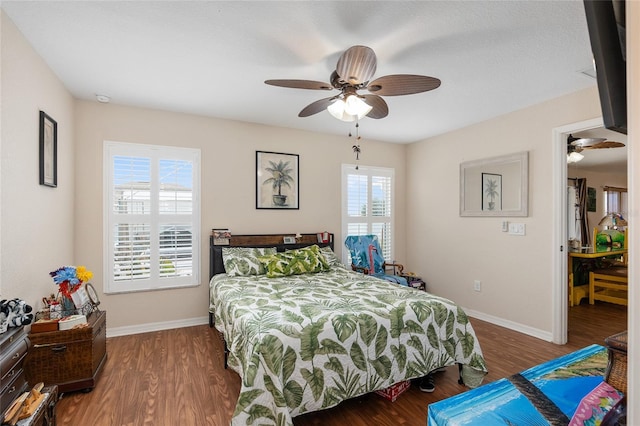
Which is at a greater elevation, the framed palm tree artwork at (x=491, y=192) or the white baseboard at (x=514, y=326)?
the framed palm tree artwork at (x=491, y=192)

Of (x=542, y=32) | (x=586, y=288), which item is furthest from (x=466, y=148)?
(x=586, y=288)

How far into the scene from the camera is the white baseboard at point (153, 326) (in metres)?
3.56

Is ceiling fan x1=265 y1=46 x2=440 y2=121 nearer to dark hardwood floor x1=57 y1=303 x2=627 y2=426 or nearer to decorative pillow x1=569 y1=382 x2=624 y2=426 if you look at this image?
decorative pillow x1=569 y1=382 x2=624 y2=426

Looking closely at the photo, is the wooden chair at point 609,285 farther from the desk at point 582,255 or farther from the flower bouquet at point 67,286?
the flower bouquet at point 67,286

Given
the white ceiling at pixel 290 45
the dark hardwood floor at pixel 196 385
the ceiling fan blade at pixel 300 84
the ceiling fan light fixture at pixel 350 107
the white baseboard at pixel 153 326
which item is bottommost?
the dark hardwood floor at pixel 196 385

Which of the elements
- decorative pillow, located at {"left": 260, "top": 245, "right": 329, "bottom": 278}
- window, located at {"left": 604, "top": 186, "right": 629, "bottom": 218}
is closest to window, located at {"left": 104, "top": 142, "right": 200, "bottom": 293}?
decorative pillow, located at {"left": 260, "top": 245, "right": 329, "bottom": 278}

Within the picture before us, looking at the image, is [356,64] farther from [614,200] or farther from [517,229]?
[614,200]

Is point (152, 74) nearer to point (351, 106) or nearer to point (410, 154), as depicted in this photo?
point (351, 106)

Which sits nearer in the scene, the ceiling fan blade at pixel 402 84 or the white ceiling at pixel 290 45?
the white ceiling at pixel 290 45

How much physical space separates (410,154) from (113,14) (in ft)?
14.5

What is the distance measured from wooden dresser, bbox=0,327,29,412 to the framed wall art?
4.71ft

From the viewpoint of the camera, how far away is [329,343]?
2.03 metres

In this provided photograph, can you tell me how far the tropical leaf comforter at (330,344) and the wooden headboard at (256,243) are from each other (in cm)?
109

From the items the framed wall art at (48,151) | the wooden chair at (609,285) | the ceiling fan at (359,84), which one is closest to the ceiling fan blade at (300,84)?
the ceiling fan at (359,84)
